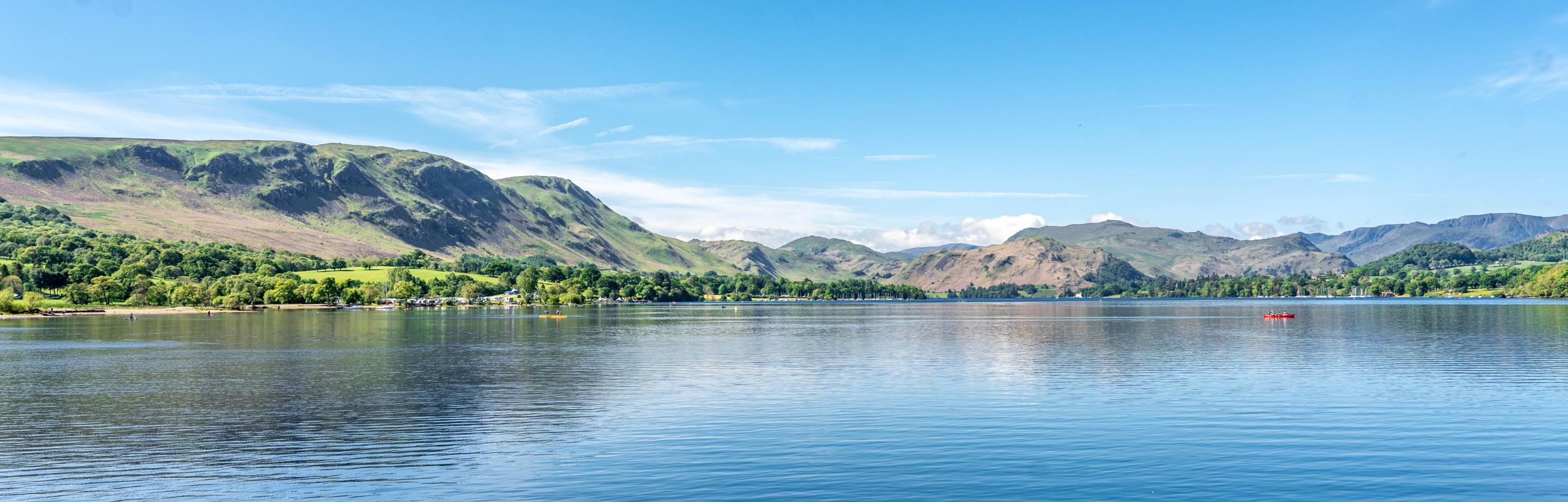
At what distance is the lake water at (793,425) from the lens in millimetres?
33969

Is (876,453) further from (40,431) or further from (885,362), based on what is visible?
(885,362)

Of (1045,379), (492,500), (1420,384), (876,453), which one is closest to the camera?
(492,500)

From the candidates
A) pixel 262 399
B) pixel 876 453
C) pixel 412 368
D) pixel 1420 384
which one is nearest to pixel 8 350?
pixel 412 368

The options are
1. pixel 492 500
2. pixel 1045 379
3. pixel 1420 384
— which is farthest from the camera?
pixel 1045 379

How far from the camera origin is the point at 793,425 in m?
48.3

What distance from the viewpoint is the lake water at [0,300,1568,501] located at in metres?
34.0

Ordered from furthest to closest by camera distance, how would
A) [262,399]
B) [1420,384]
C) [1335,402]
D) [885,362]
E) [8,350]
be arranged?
[8,350]
[885,362]
[1420,384]
[262,399]
[1335,402]

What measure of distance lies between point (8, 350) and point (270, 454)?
296 ft

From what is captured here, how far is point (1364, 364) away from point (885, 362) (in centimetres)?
3801

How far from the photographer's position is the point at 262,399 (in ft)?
197

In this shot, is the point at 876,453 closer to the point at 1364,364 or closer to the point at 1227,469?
the point at 1227,469

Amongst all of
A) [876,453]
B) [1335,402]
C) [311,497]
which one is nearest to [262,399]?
[311,497]

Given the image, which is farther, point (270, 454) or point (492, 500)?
point (270, 454)

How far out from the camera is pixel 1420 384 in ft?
214
